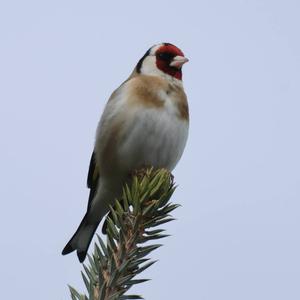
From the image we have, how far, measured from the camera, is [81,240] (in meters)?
3.62

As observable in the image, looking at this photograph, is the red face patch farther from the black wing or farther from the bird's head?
the black wing

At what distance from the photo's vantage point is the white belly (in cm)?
354

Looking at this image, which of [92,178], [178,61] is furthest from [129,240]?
[178,61]

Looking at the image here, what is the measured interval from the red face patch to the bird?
0.05 m

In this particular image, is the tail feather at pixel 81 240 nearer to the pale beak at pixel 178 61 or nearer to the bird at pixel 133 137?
the bird at pixel 133 137

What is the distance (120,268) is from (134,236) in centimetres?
19

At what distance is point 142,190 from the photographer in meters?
2.11

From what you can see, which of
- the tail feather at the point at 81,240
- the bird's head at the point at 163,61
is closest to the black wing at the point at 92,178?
the tail feather at the point at 81,240

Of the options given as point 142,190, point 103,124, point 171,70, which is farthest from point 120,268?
point 171,70

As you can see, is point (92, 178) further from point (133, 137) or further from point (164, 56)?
point (164, 56)

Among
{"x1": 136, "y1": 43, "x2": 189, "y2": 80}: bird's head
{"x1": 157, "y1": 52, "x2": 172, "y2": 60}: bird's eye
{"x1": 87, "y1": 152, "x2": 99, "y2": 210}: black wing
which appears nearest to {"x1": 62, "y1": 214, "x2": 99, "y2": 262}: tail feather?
{"x1": 87, "y1": 152, "x2": 99, "y2": 210}: black wing

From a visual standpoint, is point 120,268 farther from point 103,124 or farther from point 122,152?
point 103,124

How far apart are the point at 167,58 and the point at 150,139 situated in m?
0.92

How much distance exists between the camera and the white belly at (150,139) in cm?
354
